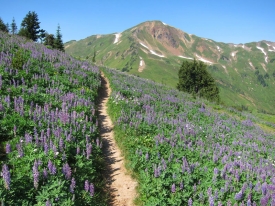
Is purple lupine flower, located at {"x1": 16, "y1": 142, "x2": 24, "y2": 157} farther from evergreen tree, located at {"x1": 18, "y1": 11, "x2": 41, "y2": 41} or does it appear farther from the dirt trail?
evergreen tree, located at {"x1": 18, "y1": 11, "x2": 41, "y2": 41}

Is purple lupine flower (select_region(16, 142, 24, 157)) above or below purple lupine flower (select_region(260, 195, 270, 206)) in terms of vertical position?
above

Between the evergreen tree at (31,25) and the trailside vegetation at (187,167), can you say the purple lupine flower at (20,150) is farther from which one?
the evergreen tree at (31,25)

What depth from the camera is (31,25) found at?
50.6 meters

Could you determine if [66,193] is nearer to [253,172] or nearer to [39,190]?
[39,190]

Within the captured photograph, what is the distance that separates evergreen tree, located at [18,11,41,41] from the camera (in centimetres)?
5006

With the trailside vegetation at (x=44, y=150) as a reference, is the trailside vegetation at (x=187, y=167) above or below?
below

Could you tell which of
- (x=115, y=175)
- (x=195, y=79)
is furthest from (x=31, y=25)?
Answer: (x=115, y=175)

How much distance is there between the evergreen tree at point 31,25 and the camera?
50062 mm

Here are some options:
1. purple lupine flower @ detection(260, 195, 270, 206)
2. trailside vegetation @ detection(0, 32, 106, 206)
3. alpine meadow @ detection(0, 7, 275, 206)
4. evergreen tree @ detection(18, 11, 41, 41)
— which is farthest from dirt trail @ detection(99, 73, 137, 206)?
evergreen tree @ detection(18, 11, 41, 41)

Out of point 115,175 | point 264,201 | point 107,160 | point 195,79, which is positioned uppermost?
point 195,79

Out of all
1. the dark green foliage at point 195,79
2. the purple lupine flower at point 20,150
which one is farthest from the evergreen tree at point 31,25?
the purple lupine flower at point 20,150

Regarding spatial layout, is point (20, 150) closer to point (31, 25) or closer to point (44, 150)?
Result: point (44, 150)

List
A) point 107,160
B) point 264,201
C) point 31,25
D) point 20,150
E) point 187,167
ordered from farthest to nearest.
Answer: point 31,25, point 107,160, point 187,167, point 20,150, point 264,201

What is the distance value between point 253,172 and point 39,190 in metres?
6.82
